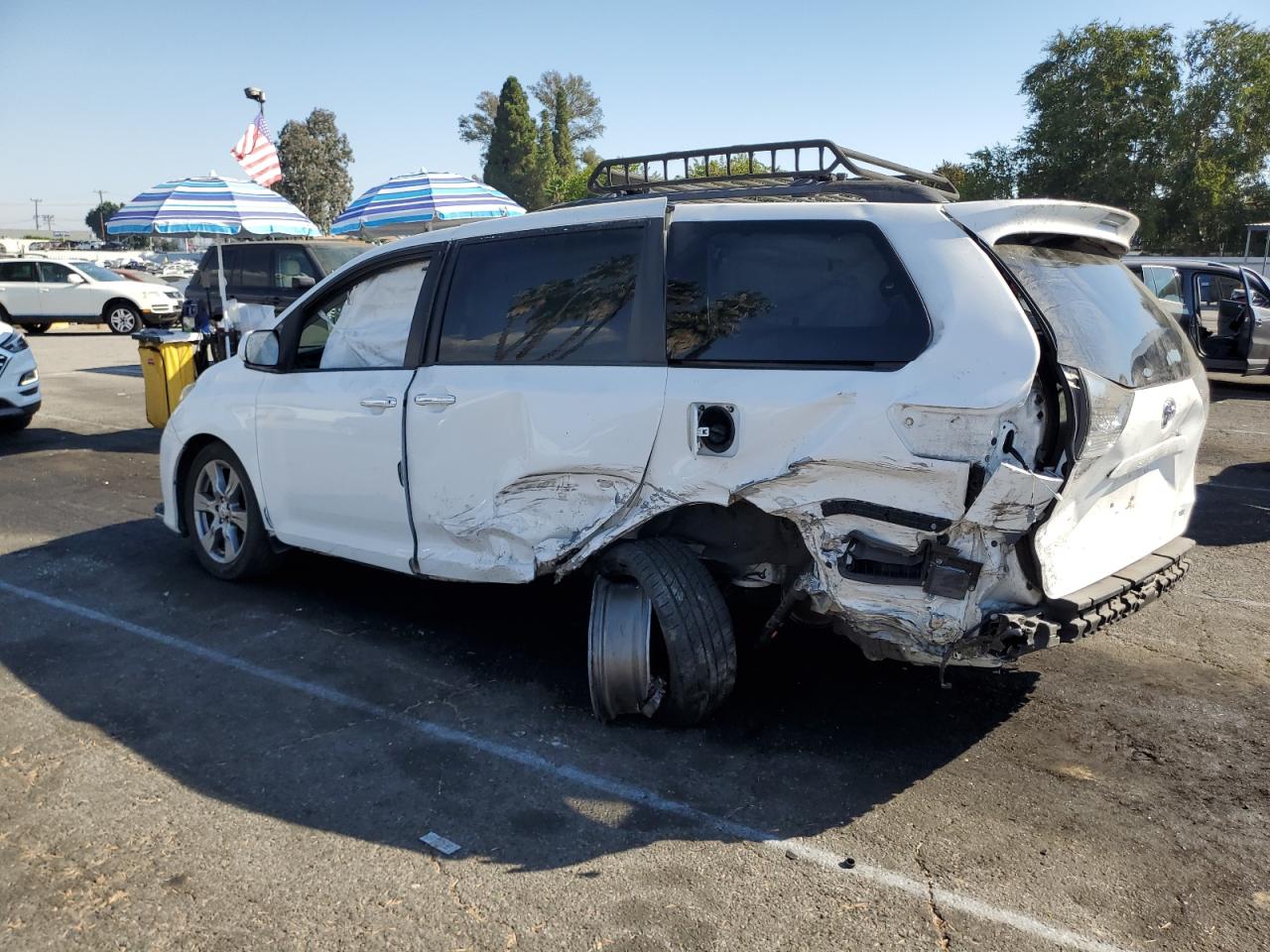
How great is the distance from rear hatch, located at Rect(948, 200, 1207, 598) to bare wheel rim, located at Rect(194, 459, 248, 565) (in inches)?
158

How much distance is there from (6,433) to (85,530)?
186 inches

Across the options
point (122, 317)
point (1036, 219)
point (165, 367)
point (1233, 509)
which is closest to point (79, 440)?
point (165, 367)

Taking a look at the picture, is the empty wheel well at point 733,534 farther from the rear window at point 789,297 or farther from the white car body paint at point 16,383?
the white car body paint at point 16,383

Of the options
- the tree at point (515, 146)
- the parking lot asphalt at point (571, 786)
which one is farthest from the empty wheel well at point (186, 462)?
the tree at point (515, 146)

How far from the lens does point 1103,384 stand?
331 cm

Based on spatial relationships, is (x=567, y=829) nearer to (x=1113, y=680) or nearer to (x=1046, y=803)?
(x=1046, y=803)

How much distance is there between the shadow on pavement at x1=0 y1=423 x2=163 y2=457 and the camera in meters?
9.50

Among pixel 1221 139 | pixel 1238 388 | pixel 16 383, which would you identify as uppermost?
pixel 1221 139

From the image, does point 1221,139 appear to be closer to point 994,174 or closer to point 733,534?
point 994,174

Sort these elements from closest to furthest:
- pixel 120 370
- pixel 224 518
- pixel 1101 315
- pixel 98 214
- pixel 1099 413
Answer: pixel 1099 413, pixel 1101 315, pixel 224 518, pixel 120 370, pixel 98 214

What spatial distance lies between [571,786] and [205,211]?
468 inches

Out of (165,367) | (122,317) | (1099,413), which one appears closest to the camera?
(1099,413)

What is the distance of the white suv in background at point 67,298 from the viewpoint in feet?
75.0

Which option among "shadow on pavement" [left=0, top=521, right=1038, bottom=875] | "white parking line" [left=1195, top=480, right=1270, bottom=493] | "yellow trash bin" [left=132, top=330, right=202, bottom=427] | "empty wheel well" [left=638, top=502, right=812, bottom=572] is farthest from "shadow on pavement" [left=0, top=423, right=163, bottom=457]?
"white parking line" [left=1195, top=480, right=1270, bottom=493]
